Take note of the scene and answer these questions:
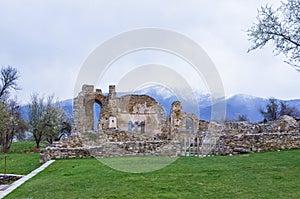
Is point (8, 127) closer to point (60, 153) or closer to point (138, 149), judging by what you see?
point (60, 153)

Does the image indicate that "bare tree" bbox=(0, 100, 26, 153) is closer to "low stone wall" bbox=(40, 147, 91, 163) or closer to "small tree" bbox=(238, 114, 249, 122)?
"low stone wall" bbox=(40, 147, 91, 163)

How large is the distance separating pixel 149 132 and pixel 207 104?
7.45 m

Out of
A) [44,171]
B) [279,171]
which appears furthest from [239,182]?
[44,171]

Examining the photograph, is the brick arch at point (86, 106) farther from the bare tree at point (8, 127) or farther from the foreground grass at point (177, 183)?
the foreground grass at point (177, 183)

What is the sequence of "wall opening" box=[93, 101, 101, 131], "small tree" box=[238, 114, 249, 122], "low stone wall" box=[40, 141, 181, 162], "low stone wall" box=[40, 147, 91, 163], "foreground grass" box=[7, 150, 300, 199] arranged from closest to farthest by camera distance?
"foreground grass" box=[7, 150, 300, 199] < "low stone wall" box=[40, 147, 91, 163] < "low stone wall" box=[40, 141, 181, 162] < "wall opening" box=[93, 101, 101, 131] < "small tree" box=[238, 114, 249, 122]

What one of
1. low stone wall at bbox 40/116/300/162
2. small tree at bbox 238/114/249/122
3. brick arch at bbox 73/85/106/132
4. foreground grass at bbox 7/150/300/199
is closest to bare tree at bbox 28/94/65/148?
brick arch at bbox 73/85/106/132

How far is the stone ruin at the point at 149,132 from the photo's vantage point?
16391 mm

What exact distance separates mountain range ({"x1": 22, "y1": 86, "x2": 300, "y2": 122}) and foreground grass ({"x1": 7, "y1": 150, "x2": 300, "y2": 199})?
10648 millimetres

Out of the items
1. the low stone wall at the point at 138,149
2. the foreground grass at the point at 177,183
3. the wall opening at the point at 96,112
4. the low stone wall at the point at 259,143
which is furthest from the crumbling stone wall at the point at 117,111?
the foreground grass at the point at 177,183

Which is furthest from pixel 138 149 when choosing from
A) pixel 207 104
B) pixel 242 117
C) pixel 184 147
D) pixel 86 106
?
pixel 242 117

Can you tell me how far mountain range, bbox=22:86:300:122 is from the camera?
92.4 feet

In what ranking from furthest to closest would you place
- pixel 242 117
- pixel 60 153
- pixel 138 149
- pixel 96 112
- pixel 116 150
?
pixel 242 117, pixel 96 112, pixel 138 149, pixel 116 150, pixel 60 153

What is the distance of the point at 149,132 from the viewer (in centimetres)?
3275

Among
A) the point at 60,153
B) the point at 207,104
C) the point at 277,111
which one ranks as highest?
the point at 277,111
